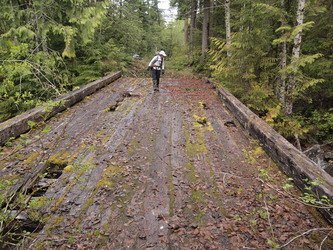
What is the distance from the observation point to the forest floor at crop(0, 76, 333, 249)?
2.33 meters

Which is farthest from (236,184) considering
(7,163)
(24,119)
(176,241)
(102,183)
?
(24,119)

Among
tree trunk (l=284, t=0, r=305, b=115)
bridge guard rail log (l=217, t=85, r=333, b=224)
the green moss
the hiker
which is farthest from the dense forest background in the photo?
bridge guard rail log (l=217, t=85, r=333, b=224)

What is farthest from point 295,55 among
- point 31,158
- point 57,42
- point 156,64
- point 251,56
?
point 57,42

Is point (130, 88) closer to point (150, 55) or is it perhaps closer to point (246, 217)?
point (246, 217)

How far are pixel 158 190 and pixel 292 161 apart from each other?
2.16 meters

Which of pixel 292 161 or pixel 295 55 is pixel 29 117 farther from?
pixel 295 55

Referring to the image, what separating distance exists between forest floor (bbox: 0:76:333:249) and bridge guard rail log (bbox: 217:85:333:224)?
0.15m

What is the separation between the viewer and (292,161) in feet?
10.7

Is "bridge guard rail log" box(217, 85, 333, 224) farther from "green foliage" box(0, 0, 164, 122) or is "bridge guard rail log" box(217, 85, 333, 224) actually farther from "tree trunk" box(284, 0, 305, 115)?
"green foliage" box(0, 0, 164, 122)

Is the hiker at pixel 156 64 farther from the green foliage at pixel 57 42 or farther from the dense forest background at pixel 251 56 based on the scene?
the green foliage at pixel 57 42

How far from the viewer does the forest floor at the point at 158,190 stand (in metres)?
2.33

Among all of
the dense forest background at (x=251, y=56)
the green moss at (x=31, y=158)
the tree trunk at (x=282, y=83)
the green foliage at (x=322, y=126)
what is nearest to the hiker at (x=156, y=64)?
the dense forest background at (x=251, y=56)

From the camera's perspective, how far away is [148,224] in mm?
2537

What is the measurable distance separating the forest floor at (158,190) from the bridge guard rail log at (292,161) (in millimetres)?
152
